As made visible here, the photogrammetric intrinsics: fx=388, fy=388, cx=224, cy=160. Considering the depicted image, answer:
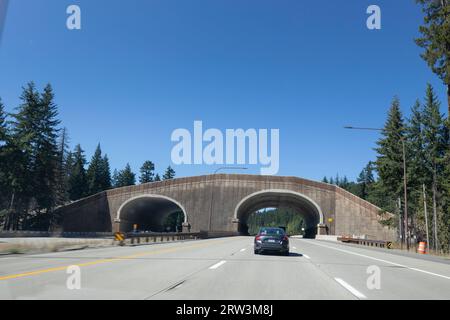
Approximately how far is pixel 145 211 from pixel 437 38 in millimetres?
71042

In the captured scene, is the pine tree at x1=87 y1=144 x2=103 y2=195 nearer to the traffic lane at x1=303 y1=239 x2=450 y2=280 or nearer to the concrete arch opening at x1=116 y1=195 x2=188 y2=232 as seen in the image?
the concrete arch opening at x1=116 y1=195 x2=188 y2=232

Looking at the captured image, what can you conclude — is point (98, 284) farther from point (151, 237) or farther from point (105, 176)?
point (105, 176)

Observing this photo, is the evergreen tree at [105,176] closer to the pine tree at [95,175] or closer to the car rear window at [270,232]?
the pine tree at [95,175]

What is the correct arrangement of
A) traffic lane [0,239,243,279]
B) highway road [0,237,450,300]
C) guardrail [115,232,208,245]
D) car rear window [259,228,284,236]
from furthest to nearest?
guardrail [115,232,208,245], car rear window [259,228,284,236], traffic lane [0,239,243,279], highway road [0,237,450,300]

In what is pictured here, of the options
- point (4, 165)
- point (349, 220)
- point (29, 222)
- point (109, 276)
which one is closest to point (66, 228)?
point (29, 222)

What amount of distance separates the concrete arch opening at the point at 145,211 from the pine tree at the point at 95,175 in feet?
65.6

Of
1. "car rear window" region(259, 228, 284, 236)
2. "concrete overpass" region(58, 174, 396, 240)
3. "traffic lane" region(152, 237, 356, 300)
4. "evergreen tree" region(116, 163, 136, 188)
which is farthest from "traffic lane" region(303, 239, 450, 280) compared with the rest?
"evergreen tree" region(116, 163, 136, 188)

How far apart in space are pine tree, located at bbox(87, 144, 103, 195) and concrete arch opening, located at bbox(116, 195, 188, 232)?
65.6 feet

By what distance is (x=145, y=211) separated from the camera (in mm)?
86938

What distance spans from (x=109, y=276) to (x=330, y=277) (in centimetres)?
595

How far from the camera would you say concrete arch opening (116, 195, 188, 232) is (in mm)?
72875

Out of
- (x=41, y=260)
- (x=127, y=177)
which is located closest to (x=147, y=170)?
(x=127, y=177)

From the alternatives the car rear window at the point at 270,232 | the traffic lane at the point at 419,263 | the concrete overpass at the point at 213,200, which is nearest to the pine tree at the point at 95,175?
the concrete overpass at the point at 213,200
